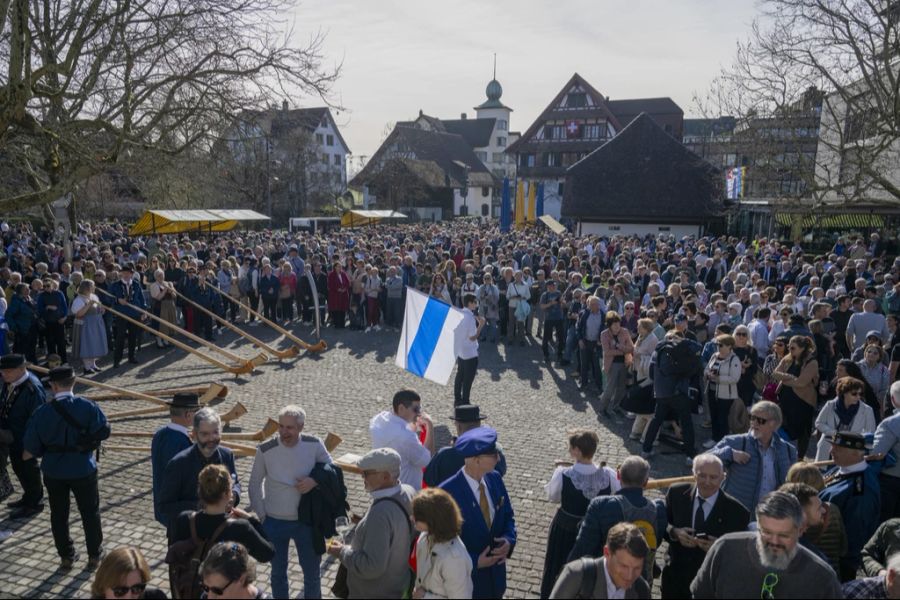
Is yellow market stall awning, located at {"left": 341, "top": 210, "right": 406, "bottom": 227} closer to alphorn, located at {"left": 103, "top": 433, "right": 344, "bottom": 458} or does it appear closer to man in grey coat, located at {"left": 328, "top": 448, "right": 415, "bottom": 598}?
alphorn, located at {"left": 103, "top": 433, "right": 344, "bottom": 458}

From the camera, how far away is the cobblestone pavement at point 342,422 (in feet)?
18.0

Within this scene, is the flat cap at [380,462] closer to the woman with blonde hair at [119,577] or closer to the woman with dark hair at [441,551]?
the woman with dark hair at [441,551]

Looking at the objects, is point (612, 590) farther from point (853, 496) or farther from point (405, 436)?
point (853, 496)

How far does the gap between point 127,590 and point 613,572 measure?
2.38 m

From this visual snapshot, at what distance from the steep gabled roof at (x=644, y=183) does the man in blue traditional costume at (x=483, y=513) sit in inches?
1368

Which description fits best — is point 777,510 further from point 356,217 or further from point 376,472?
point 356,217

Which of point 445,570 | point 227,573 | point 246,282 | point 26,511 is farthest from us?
point 246,282

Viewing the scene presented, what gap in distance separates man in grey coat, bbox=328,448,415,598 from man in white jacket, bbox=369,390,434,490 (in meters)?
1.38

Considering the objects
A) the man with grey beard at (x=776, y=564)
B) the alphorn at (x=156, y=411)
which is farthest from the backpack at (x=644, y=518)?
the alphorn at (x=156, y=411)

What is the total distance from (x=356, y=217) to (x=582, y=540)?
3490 centimetres

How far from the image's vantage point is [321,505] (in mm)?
4340

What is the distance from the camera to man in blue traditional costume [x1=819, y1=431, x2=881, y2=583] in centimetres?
445

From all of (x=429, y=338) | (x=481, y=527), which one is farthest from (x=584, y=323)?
(x=481, y=527)

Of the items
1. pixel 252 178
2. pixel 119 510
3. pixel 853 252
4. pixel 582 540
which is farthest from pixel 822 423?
pixel 252 178
